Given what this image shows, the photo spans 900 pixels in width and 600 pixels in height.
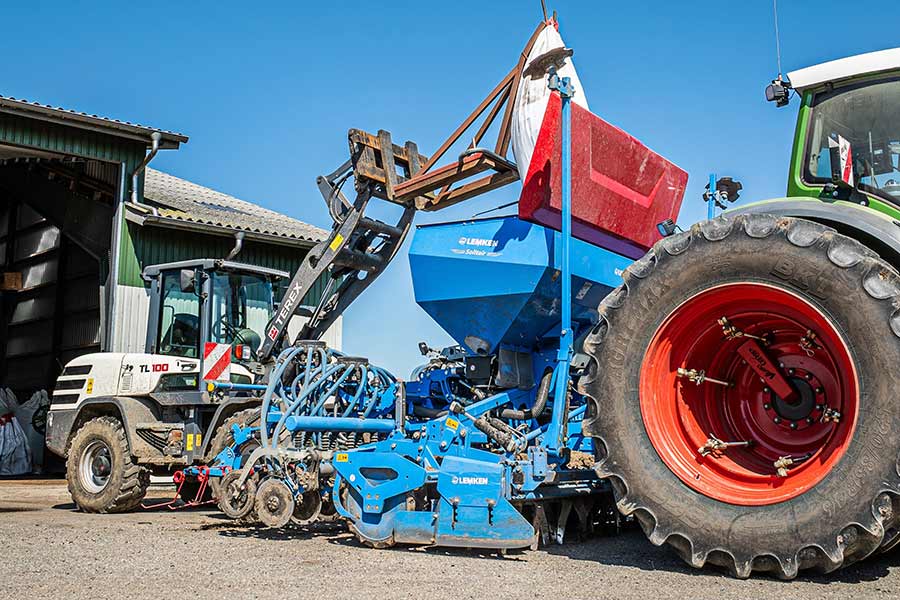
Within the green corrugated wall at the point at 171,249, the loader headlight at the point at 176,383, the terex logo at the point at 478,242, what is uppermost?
the green corrugated wall at the point at 171,249

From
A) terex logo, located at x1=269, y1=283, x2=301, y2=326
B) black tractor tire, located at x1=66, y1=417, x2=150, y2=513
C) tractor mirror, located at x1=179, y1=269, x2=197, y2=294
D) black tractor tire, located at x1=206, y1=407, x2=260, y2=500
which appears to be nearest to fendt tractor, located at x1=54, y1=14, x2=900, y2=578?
black tractor tire, located at x1=206, y1=407, x2=260, y2=500

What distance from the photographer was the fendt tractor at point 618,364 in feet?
13.0

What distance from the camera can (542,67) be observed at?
607 cm

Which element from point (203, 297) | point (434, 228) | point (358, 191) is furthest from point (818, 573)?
point (203, 297)

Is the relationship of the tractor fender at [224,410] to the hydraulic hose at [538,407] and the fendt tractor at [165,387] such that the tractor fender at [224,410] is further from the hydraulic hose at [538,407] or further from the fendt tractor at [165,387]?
the hydraulic hose at [538,407]

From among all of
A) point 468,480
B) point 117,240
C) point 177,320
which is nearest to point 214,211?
point 117,240

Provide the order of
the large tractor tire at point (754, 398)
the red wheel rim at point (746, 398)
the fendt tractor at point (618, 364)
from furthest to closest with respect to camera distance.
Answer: the red wheel rim at point (746, 398), the fendt tractor at point (618, 364), the large tractor tire at point (754, 398)

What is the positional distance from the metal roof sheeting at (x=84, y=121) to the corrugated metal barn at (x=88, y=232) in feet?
0.05

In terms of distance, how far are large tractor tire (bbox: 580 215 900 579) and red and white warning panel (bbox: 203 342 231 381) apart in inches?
212

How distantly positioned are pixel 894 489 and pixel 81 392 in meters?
8.56

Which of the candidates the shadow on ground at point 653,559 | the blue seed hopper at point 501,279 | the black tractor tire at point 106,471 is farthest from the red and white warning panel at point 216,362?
the shadow on ground at point 653,559

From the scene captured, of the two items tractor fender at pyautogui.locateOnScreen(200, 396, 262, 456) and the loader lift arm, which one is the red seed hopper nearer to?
the loader lift arm

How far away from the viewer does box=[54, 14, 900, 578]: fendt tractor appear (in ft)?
13.0

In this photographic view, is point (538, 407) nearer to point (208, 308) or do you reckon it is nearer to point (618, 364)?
point (618, 364)
